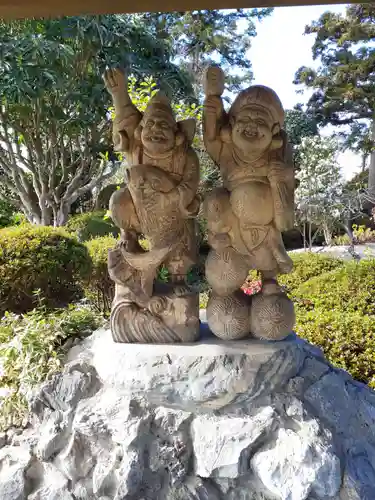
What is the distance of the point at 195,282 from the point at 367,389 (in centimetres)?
430

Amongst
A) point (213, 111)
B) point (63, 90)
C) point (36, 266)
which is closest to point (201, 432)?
point (213, 111)

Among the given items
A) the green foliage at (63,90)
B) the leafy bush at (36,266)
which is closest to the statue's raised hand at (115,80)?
the green foliage at (63,90)

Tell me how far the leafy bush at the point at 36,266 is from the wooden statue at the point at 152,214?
2.05 meters

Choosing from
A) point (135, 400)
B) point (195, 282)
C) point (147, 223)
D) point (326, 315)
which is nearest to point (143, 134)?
point (147, 223)

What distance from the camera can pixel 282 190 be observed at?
5.75ft

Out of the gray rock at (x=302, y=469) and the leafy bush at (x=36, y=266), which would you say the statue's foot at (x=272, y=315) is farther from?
the leafy bush at (x=36, y=266)

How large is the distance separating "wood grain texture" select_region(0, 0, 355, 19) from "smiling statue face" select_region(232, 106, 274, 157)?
40 cm

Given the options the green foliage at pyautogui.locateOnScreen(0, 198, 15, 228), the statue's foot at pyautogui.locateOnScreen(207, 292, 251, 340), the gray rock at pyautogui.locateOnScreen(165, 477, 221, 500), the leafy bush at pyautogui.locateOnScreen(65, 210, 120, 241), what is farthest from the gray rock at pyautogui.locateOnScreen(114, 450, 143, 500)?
the green foliage at pyautogui.locateOnScreen(0, 198, 15, 228)

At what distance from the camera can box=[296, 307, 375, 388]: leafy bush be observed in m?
3.21

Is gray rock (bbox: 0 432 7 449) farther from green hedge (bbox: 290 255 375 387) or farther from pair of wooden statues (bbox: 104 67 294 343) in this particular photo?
green hedge (bbox: 290 255 375 387)

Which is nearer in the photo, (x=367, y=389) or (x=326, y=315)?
(x=367, y=389)

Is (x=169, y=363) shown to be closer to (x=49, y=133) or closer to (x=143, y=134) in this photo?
(x=143, y=134)

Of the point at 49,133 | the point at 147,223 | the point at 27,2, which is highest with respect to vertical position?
the point at 49,133

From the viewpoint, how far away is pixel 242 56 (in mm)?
10836
